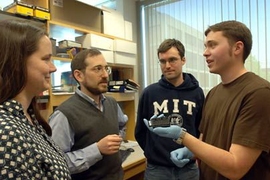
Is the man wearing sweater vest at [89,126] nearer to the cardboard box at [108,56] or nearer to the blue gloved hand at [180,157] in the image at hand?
the blue gloved hand at [180,157]

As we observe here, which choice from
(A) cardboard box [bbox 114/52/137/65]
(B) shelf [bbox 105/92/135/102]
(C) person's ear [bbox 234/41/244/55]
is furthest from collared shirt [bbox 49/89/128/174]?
(A) cardboard box [bbox 114/52/137/65]

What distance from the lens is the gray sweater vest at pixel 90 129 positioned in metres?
1.34

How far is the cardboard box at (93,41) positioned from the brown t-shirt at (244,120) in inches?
60.4

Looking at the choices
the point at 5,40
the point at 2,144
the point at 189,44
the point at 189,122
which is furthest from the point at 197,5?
the point at 2,144

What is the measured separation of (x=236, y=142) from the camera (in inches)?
37.5

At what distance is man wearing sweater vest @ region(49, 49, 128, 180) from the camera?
1284mm

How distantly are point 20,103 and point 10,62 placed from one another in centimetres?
13

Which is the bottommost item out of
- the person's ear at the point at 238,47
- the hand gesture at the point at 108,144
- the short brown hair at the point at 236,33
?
the hand gesture at the point at 108,144

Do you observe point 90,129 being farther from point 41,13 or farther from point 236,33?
point 41,13

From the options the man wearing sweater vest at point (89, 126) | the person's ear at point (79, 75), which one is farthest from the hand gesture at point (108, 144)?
the person's ear at point (79, 75)

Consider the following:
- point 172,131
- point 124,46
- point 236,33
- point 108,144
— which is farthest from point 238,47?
point 124,46

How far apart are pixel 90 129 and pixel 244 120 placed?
0.81 meters

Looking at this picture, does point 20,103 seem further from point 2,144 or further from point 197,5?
A: point 197,5

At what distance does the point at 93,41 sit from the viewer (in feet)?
7.80
